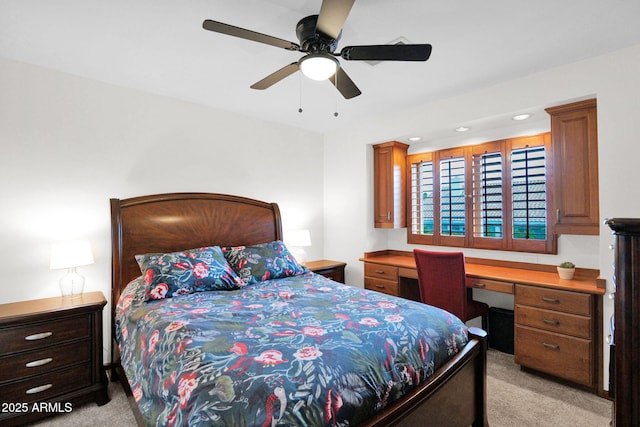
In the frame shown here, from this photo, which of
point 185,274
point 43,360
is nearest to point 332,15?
point 185,274

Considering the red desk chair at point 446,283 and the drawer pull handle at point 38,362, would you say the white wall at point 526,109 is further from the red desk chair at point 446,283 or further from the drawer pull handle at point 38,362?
the drawer pull handle at point 38,362

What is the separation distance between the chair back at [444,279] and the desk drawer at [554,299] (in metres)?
0.47

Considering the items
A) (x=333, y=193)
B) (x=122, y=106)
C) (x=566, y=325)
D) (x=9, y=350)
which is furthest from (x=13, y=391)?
(x=566, y=325)

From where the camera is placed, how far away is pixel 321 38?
1740 mm

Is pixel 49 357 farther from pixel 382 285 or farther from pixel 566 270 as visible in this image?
pixel 566 270


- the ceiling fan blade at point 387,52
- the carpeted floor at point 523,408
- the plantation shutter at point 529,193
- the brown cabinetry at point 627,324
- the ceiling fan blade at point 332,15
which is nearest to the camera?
the brown cabinetry at point 627,324

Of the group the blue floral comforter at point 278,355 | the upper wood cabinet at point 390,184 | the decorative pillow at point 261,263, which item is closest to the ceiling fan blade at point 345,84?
the blue floral comforter at point 278,355

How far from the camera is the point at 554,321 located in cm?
249

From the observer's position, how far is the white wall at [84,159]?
243cm

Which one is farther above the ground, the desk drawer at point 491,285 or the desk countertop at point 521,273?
the desk countertop at point 521,273

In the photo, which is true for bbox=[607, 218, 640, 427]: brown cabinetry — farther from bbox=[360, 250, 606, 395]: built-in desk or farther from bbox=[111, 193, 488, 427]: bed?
bbox=[360, 250, 606, 395]: built-in desk

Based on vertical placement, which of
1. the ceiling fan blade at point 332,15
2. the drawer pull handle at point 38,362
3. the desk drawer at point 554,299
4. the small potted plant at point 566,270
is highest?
the ceiling fan blade at point 332,15

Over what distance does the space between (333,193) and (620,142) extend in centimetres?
299

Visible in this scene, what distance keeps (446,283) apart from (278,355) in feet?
6.59
